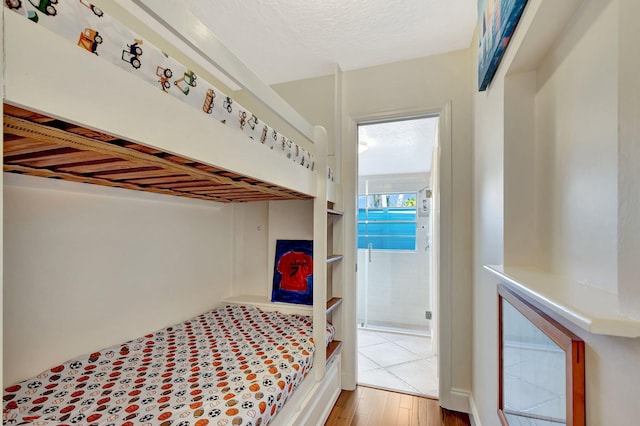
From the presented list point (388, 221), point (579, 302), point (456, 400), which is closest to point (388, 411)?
point (456, 400)

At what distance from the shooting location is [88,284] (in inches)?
55.5

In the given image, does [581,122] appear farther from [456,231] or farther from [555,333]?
[456,231]

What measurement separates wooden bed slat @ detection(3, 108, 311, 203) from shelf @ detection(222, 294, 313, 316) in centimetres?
115

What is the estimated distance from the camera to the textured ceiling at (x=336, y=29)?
5.36ft

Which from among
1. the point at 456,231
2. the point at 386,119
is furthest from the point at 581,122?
the point at 386,119

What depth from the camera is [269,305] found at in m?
2.26

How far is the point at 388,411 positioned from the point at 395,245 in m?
2.58

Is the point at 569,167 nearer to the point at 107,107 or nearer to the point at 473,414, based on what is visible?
the point at 107,107

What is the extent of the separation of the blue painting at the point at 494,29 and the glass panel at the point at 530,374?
3.32 ft

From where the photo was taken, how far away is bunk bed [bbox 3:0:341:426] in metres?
0.50

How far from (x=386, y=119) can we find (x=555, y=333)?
1851 millimetres

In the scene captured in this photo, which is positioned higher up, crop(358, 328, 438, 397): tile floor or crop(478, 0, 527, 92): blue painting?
crop(478, 0, 527, 92): blue painting

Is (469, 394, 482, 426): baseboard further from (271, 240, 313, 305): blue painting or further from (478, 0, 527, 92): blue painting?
(478, 0, 527, 92): blue painting

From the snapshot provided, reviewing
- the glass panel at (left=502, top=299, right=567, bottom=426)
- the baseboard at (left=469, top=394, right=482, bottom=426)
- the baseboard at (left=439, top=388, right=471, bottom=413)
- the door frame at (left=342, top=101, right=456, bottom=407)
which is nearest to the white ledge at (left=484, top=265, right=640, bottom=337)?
the glass panel at (left=502, top=299, right=567, bottom=426)
